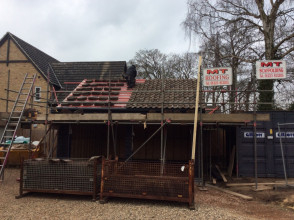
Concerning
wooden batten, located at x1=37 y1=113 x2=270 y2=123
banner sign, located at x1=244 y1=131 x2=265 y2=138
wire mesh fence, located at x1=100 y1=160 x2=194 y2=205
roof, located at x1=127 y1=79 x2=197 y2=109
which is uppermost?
roof, located at x1=127 y1=79 x2=197 y2=109

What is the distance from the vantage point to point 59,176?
7.36 m

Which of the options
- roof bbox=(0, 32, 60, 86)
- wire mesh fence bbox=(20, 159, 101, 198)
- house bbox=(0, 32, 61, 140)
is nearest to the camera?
wire mesh fence bbox=(20, 159, 101, 198)

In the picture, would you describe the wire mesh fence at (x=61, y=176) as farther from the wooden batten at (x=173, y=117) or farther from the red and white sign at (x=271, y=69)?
the red and white sign at (x=271, y=69)

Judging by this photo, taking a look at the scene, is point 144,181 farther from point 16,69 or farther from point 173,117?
point 16,69

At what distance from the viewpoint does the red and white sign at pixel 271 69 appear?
888 centimetres

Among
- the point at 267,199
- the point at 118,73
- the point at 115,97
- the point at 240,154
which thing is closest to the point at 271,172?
the point at 240,154

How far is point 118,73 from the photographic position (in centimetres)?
2000

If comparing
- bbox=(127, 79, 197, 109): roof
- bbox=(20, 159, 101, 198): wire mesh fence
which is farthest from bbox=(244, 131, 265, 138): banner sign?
bbox=(20, 159, 101, 198): wire mesh fence

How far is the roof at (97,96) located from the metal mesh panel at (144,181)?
3576mm

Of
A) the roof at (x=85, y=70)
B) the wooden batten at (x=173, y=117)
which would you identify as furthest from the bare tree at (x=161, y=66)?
the wooden batten at (x=173, y=117)

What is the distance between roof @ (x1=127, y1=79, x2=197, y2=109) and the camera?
9660 millimetres

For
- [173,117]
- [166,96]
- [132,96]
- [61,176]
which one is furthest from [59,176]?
[166,96]

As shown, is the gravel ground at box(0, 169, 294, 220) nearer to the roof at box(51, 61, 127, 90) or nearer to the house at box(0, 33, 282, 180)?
the house at box(0, 33, 282, 180)

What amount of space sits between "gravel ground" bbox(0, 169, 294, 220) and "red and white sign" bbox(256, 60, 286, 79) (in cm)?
424
